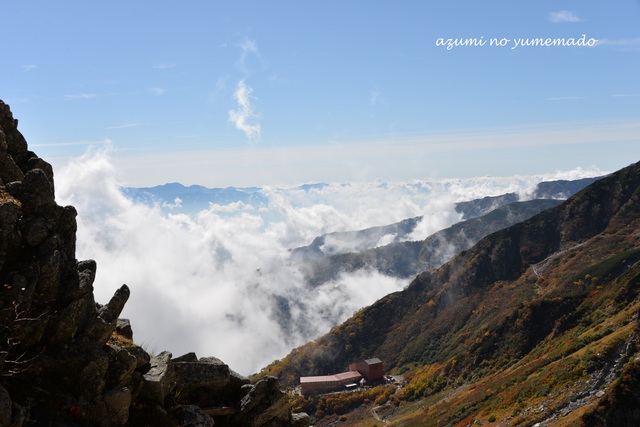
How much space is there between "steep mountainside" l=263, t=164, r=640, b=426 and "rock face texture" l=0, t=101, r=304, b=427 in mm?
51900

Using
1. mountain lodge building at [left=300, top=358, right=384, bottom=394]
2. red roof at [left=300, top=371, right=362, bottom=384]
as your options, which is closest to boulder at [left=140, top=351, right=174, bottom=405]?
mountain lodge building at [left=300, top=358, right=384, bottom=394]

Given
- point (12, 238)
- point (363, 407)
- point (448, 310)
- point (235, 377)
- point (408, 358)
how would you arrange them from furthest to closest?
point (448, 310)
point (408, 358)
point (363, 407)
point (235, 377)
point (12, 238)

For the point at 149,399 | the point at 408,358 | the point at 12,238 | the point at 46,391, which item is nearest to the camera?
the point at 46,391

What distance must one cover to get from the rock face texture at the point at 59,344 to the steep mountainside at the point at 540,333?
51.9 m

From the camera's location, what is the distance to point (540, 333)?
126 metres

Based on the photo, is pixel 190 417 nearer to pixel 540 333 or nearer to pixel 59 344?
pixel 59 344

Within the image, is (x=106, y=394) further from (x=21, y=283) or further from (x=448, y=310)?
(x=448, y=310)

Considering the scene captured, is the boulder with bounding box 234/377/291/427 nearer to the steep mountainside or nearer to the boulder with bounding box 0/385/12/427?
the boulder with bounding box 0/385/12/427

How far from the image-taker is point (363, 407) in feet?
457

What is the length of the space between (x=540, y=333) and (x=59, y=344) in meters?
133

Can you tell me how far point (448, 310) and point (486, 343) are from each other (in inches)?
2081

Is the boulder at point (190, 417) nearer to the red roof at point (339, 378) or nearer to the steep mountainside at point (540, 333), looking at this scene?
the steep mountainside at point (540, 333)

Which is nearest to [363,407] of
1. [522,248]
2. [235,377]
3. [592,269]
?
[592,269]

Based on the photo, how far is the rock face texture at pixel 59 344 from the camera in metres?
15.6
